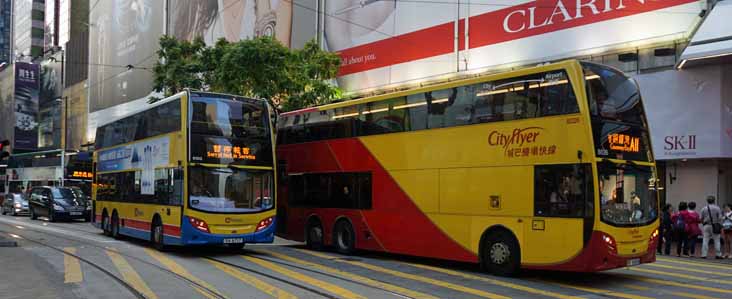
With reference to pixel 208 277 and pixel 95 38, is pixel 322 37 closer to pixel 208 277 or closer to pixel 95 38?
pixel 208 277

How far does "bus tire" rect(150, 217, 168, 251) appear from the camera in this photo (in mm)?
16734

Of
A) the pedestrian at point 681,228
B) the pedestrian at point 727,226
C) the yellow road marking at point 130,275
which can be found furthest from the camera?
the pedestrian at point 681,228

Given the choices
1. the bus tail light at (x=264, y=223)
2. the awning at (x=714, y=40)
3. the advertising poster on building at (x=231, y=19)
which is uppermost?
the advertising poster on building at (x=231, y=19)

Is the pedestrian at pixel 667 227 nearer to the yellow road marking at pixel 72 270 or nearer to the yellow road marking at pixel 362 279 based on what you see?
the yellow road marking at pixel 362 279

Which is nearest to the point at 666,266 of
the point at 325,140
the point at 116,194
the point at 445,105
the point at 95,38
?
the point at 445,105

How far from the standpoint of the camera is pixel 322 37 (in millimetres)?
34656

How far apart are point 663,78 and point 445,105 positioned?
892 centimetres

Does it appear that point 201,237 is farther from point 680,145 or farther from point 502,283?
point 680,145

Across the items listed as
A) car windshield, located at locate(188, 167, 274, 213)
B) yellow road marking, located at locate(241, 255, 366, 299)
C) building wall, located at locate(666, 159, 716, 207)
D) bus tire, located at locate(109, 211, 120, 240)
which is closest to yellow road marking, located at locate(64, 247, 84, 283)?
car windshield, located at locate(188, 167, 274, 213)

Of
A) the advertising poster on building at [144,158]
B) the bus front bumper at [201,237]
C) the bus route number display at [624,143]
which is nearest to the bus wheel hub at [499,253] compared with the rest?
the bus route number display at [624,143]

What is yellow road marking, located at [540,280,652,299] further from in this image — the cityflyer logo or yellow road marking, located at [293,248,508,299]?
the cityflyer logo

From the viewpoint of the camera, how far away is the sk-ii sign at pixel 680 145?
728 inches

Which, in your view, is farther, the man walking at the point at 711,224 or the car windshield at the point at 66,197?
the car windshield at the point at 66,197

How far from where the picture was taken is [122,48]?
61625 mm
